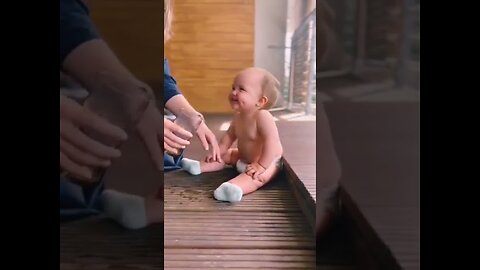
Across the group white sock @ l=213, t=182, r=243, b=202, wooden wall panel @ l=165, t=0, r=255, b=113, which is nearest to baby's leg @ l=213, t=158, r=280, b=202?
white sock @ l=213, t=182, r=243, b=202

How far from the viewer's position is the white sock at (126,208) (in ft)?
1.86

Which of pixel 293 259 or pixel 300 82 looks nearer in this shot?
pixel 293 259

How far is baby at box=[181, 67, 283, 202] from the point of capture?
2.61 feet

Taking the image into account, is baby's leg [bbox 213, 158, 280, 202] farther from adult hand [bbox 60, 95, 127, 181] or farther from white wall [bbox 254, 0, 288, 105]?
adult hand [bbox 60, 95, 127, 181]

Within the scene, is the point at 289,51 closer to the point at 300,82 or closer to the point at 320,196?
the point at 300,82

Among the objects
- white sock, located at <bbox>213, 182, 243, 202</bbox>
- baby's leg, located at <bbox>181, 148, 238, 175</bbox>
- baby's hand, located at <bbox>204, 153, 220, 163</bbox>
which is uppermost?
baby's hand, located at <bbox>204, 153, 220, 163</bbox>

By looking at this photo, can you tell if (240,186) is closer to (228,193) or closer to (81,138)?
(228,193)

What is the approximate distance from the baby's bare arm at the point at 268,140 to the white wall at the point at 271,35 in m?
0.03

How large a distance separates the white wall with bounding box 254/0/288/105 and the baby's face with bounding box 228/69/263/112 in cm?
2

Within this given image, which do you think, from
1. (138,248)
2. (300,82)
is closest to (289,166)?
(300,82)

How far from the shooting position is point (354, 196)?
23.8 inches

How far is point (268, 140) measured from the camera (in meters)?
0.82

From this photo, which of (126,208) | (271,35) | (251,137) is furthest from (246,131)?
(126,208)
